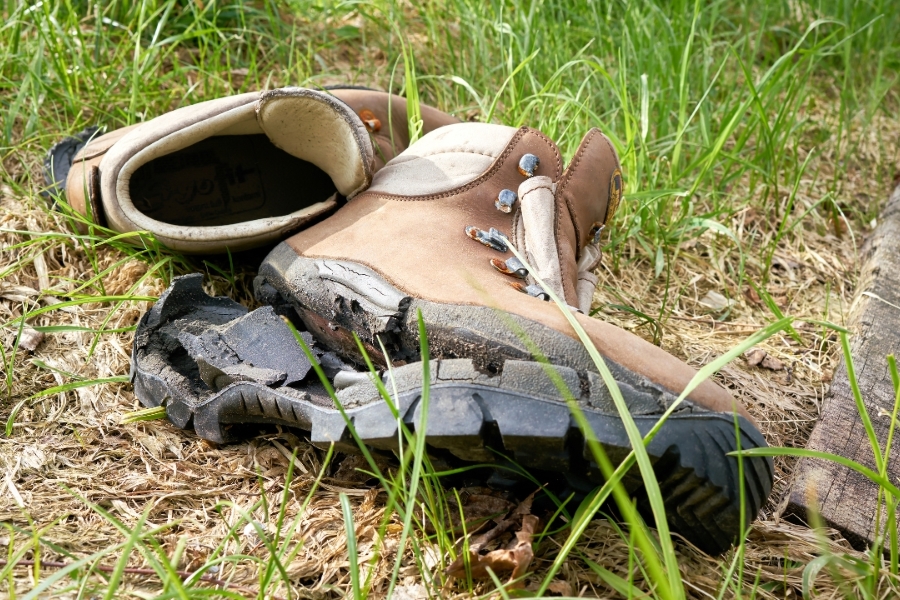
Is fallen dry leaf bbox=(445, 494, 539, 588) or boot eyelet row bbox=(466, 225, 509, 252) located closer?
fallen dry leaf bbox=(445, 494, 539, 588)

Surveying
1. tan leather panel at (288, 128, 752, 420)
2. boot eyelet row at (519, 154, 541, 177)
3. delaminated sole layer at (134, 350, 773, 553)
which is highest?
boot eyelet row at (519, 154, 541, 177)

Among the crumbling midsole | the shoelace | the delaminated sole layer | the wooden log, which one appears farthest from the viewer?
the shoelace

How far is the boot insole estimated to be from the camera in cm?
175

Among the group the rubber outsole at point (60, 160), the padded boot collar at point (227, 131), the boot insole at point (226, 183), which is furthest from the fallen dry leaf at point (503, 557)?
the rubber outsole at point (60, 160)

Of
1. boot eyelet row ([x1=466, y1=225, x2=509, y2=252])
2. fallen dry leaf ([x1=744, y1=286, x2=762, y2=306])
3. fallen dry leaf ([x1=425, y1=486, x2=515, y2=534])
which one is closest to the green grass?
fallen dry leaf ([x1=744, y1=286, x2=762, y2=306])

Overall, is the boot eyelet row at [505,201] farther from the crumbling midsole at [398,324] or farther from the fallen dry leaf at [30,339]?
the fallen dry leaf at [30,339]

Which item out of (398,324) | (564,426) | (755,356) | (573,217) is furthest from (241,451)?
(755,356)

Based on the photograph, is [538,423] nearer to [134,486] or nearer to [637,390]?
[637,390]

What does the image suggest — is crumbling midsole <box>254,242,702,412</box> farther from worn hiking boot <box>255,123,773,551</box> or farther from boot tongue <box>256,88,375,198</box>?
boot tongue <box>256,88,375,198</box>

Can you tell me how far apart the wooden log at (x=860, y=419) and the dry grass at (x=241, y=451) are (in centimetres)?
5

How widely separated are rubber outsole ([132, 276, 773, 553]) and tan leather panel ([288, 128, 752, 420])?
3.2 inches

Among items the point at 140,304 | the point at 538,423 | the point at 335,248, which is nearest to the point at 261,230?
the point at 335,248

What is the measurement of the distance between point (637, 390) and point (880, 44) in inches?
100

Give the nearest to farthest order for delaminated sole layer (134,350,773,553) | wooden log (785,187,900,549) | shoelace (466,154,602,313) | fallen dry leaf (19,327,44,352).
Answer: delaminated sole layer (134,350,773,553) → wooden log (785,187,900,549) → shoelace (466,154,602,313) → fallen dry leaf (19,327,44,352)
